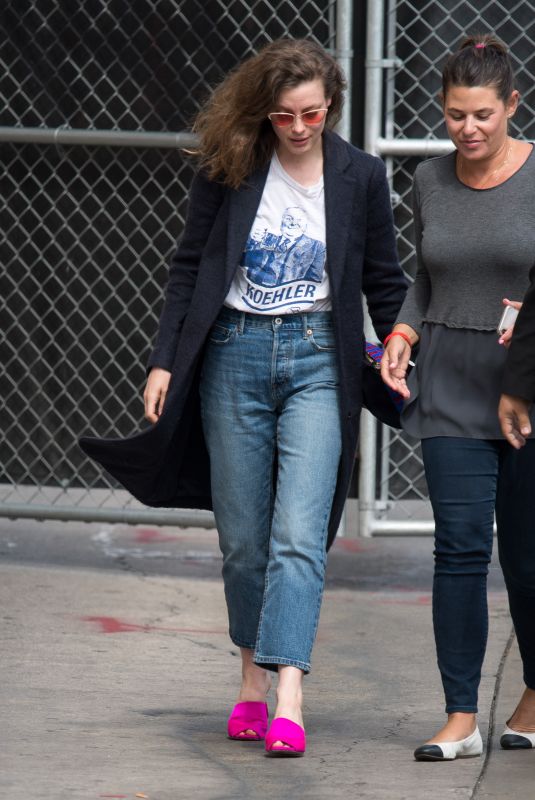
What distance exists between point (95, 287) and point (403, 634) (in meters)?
2.10

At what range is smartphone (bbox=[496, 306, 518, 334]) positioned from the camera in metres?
3.66

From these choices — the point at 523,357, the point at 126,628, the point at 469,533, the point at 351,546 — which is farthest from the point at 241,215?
the point at 351,546

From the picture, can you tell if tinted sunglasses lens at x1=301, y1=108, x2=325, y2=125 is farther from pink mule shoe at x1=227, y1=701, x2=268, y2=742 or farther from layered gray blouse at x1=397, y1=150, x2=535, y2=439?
pink mule shoe at x1=227, y1=701, x2=268, y2=742

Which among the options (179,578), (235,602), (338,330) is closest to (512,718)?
(235,602)

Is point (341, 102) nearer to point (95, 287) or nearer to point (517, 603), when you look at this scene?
point (517, 603)

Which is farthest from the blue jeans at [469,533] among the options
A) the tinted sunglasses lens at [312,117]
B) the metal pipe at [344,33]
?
the metal pipe at [344,33]

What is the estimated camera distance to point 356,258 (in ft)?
13.3

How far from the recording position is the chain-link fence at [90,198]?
6.19 metres

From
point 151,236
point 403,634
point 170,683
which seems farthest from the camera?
point 151,236

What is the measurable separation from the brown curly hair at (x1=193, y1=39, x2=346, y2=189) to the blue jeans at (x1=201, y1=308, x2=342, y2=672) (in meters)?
0.43

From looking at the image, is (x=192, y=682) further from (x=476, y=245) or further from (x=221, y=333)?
(x=476, y=245)

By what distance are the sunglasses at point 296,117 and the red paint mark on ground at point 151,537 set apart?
3886 mm

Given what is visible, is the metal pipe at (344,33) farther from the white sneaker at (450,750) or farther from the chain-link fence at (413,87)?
the white sneaker at (450,750)

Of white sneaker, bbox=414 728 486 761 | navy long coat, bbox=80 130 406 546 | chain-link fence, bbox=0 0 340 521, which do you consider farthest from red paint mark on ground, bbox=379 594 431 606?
white sneaker, bbox=414 728 486 761
